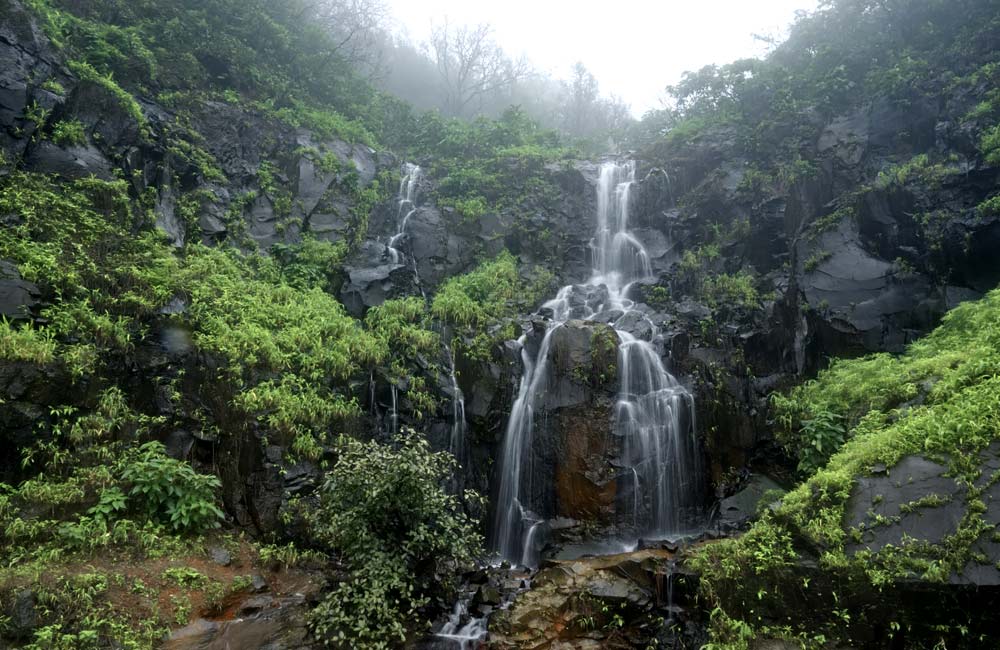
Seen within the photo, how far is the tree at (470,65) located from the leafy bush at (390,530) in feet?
99.8

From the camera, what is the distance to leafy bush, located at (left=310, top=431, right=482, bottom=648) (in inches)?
293

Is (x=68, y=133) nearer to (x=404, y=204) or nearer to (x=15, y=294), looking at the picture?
(x=15, y=294)

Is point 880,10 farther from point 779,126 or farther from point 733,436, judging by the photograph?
point 733,436

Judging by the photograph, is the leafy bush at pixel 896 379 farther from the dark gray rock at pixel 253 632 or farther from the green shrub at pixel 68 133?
the green shrub at pixel 68 133

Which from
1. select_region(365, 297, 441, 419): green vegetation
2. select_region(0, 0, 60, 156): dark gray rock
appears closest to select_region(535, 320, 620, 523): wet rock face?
select_region(365, 297, 441, 419): green vegetation

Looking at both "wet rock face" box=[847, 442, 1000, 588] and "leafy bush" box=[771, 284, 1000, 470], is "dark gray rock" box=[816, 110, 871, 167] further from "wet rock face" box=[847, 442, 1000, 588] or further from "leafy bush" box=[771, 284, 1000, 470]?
"wet rock face" box=[847, 442, 1000, 588]

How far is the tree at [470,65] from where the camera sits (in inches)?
1352

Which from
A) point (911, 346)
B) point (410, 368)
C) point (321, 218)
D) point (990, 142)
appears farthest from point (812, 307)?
point (321, 218)

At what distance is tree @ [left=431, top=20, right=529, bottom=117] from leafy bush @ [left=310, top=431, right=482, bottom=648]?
30413 mm

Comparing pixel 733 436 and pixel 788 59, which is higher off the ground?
pixel 788 59

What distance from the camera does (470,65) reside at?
33625 millimetres

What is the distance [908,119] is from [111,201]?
917 inches

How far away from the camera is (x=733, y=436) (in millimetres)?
13516

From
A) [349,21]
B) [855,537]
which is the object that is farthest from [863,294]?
[349,21]
